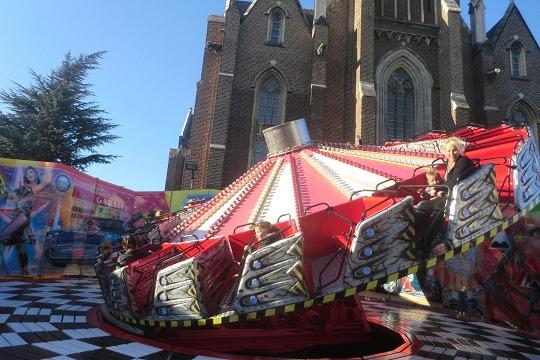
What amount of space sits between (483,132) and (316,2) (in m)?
15.9

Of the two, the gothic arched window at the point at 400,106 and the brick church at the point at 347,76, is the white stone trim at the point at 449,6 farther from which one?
the gothic arched window at the point at 400,106

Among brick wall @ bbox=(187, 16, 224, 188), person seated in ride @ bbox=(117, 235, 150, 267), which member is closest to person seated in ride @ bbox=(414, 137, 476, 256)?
person seated in ride @ bbox=(117, 235, 150, 267)

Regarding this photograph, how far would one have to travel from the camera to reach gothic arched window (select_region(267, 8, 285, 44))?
1844cm

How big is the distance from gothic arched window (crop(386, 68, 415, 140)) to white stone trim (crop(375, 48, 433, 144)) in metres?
0.20

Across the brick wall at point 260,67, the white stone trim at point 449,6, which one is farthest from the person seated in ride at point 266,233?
the white stone trim at point 449,6

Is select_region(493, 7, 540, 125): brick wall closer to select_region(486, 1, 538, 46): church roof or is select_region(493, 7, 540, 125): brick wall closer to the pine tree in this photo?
select_region(486, 1, 538, 46): church roof

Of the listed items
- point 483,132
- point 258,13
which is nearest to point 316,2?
point 258,13

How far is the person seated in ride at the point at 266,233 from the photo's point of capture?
12.4 feet

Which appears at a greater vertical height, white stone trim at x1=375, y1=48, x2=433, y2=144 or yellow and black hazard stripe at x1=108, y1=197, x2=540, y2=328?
white stone trim at x1=375, y1=48, x2=433, y2=144

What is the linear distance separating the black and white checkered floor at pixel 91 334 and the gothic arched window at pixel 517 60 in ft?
53.5

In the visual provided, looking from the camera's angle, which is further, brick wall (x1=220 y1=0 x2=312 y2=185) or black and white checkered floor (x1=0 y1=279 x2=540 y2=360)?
brick wall (x1=220 y1=0 x2=312 y2=185)

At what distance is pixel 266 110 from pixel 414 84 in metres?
7.36

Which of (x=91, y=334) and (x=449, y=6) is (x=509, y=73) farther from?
(x=91, y=334)

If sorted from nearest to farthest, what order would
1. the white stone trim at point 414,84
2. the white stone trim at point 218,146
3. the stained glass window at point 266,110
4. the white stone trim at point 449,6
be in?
the white stone trim at point 218,146
the stained glass window at point 266,110
the white stone trim at point 414,84
the white stone trim at point 449,6
